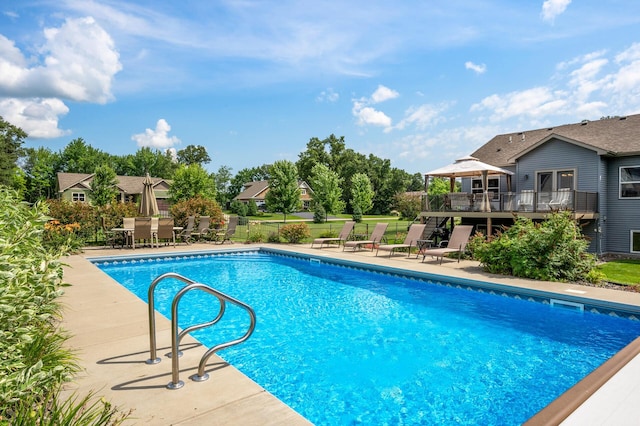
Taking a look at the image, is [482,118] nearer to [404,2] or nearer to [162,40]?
[404,2]

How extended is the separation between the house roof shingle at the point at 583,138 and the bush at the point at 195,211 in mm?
15124

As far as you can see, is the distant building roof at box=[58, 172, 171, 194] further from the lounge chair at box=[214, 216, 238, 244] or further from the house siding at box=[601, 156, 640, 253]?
the house siding at box=[601, 156, 640, 253]

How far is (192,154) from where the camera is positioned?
318 feet

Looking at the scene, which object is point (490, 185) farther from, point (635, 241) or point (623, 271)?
point (623, 271)

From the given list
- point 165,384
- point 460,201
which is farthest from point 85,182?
point 165,384

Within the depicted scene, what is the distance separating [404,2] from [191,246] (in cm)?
1296

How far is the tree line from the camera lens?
4288 cm

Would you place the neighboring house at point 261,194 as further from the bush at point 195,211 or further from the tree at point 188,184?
the bush at point 195,211

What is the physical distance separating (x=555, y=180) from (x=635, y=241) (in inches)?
154

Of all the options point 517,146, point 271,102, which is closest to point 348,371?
point 517,146

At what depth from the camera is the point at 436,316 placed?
825 cm

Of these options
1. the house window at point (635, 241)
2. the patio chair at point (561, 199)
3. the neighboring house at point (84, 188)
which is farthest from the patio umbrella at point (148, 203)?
the neighboring house at point (84, 188)

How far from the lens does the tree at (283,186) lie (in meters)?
40.8

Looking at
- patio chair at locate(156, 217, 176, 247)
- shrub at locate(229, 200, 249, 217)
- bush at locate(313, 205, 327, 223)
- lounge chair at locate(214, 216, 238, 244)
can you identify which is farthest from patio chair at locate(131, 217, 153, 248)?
shrub at locate(229, 200, 249, 217)
